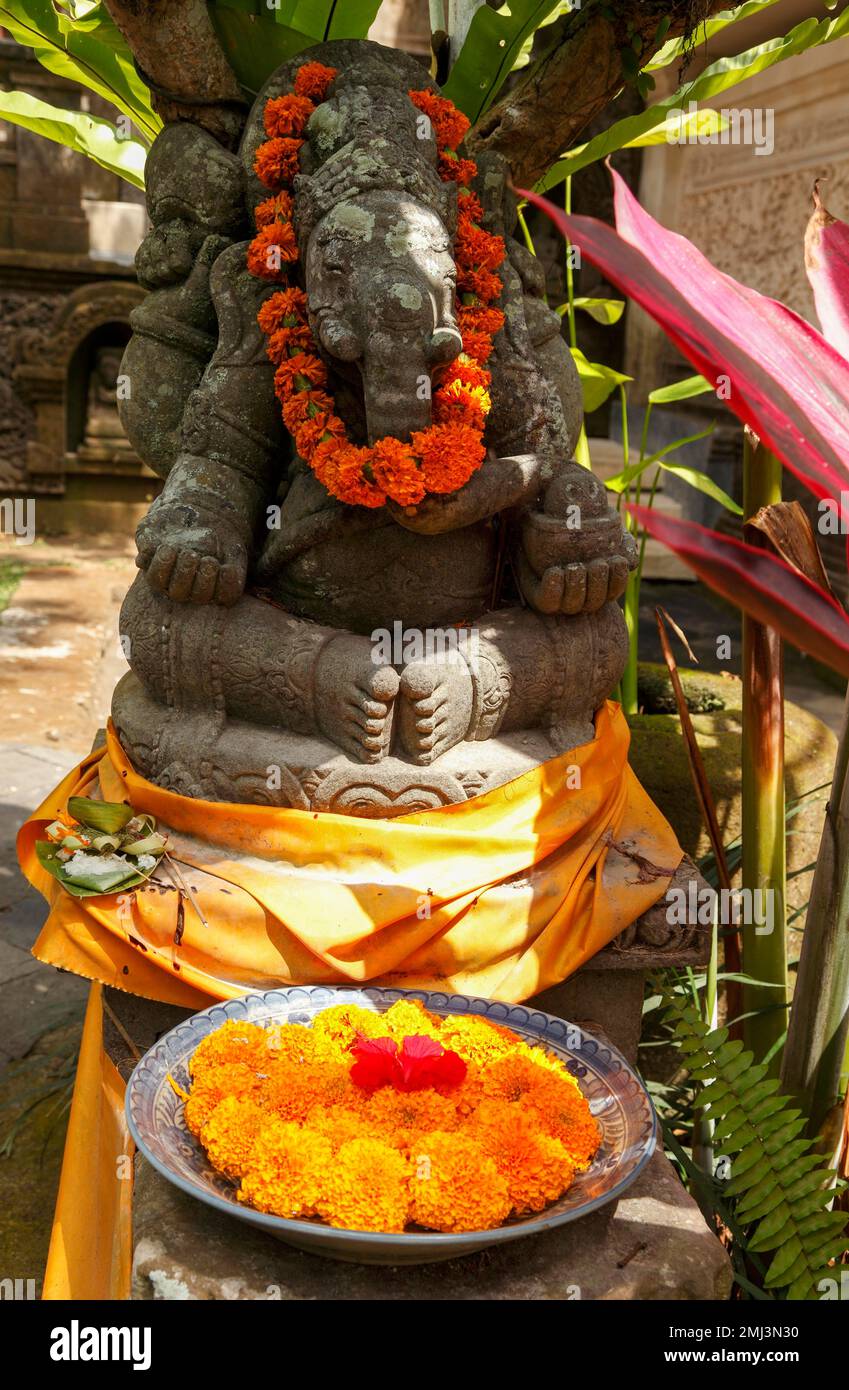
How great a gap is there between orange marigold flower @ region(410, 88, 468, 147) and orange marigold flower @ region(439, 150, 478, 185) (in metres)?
0.03

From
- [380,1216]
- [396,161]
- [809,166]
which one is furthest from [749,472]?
[809,166]

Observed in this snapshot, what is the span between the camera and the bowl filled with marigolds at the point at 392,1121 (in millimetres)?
1488

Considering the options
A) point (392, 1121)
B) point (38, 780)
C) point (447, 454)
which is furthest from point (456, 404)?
point (38, 780)

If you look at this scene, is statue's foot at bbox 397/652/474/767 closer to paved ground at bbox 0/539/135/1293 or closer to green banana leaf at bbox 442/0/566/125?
paved ground at bbox 0/539/135/1293

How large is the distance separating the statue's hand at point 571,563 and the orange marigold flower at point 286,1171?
116 centimetres

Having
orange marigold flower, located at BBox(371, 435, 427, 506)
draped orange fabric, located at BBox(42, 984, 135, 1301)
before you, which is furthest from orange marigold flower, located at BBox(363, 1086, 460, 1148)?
orange marigold flower, located at BBox(371, 435, 427, 506)

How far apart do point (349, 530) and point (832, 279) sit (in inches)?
53.5

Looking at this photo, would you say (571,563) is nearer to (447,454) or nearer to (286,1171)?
(447,454)

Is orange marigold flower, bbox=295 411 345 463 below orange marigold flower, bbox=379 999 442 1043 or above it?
above

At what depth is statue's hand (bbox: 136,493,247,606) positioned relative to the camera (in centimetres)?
229

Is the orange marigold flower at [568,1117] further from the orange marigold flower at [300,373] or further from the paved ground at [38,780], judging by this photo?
the orange marigold flower at [300,373]

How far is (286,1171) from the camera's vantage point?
1.52 meters

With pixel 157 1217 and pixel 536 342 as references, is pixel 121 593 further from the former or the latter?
pixel 157 1217

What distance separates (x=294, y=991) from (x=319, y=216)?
1355mm
